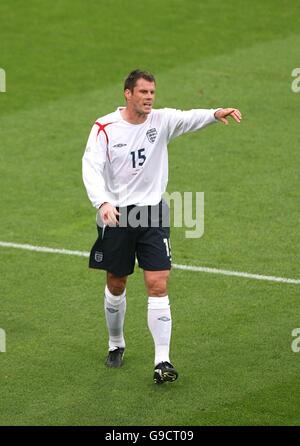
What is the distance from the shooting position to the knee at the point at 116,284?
979cm

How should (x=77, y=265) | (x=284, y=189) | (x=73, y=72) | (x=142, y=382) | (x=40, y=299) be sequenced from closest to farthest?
(x=142, y=382), (x=40, y=299), (x=77, y=265), (x=284, y=189), (x=73, y=72)

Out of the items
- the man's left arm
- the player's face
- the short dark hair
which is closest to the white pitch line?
the man's left arm

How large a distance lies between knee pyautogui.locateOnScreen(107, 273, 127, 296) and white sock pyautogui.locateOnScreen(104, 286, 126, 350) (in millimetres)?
36

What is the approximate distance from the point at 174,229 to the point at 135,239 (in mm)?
3554

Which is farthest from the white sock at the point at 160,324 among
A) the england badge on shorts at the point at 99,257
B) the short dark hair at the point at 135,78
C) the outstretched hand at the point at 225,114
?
the short dark hair at the point at 135,78

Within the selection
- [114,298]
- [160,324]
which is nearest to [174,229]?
[114,298]

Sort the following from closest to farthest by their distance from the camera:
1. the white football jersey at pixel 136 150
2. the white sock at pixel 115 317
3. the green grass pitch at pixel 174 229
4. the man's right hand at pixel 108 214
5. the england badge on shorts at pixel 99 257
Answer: the man's right hand at pixel 108 214, the green grass pitch at pixel 174 229, the white football jersey at pixel 136 150, the england badge on shorts at pixel 99 257, the white sock at pixel 115 317

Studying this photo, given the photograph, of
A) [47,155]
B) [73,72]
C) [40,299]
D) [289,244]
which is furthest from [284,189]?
[73,72]

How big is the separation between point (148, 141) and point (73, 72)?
29.1ft

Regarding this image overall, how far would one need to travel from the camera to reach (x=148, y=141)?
9.62 meters

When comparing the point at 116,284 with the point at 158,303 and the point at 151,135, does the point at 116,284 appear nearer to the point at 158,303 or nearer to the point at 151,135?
the point at 158,303

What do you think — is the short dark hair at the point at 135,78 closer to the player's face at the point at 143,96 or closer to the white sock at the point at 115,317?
the player's face at the point at 143,96

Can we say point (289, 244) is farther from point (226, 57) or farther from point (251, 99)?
point (226, 57)

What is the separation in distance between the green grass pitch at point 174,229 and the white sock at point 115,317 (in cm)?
19
